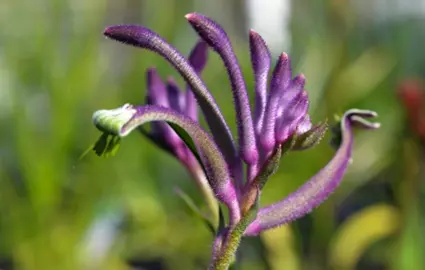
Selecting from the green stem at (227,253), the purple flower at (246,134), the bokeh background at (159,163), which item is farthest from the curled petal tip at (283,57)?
the bokeh background at (159,163)

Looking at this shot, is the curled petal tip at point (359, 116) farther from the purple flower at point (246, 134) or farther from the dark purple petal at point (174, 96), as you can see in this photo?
the dark purple petal at point (174, 96)

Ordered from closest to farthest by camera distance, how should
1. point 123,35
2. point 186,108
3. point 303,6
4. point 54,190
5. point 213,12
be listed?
point 123,35
point 186,108
point 54,190
point 303,6
point 213,12

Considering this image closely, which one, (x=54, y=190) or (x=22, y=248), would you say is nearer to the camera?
(x=22, y=248)

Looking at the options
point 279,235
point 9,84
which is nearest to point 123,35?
point 279,235

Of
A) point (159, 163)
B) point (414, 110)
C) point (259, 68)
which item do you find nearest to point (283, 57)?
point (259, 68)

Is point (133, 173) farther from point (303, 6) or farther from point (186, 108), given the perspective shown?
point (186, 108)

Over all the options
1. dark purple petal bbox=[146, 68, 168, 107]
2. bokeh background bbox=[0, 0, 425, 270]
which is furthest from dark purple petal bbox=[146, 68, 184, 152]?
bokeh background bbox=[0, 0, 425, 270]
